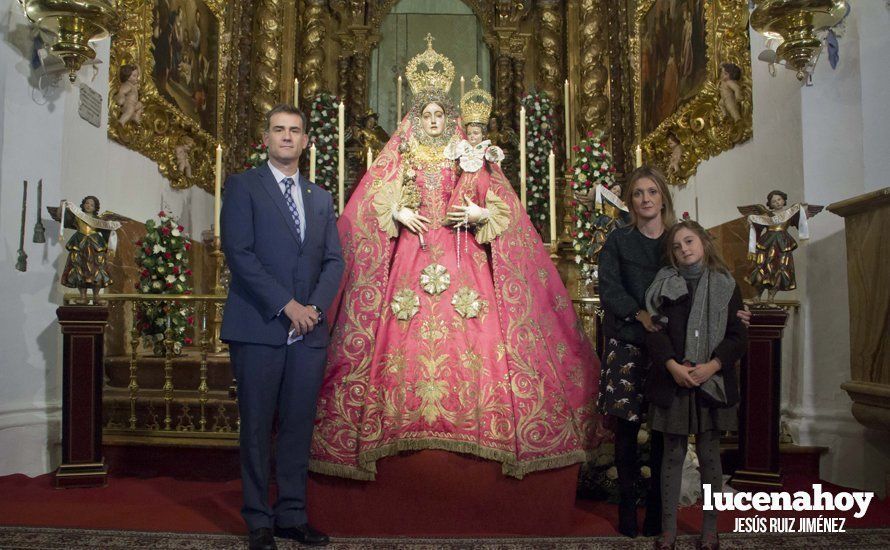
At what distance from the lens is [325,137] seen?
8.94 m

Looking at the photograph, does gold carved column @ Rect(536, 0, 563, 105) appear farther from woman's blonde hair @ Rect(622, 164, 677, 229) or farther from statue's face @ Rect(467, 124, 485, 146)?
woman's blonde hair @ Rect(622, 164, 677, 229)

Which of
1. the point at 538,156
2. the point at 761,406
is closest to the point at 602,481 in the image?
the point at 761,406

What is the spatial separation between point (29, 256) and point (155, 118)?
2852mm

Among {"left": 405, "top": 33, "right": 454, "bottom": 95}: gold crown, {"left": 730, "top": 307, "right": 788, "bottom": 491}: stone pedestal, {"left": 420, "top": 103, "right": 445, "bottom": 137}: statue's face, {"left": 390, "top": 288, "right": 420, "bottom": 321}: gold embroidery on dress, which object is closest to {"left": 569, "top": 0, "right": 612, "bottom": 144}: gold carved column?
{"left": 405, "top": 33, "right": 454, "bottom": 95}: gold crown

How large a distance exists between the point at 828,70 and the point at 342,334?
4149mm

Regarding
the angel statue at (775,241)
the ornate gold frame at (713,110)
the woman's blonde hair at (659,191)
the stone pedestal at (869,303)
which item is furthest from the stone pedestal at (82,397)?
the ornate gold frame at (713,110)

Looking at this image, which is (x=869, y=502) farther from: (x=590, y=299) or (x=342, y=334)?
(x=342, y=334)

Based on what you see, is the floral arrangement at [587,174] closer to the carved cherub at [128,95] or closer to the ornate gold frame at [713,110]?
the ornate gold frame at [713,110]

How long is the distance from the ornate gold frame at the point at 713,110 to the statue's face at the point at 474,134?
3147mm

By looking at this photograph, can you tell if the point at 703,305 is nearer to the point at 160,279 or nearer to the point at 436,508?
the point at 436,508

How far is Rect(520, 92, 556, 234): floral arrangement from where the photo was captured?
9.11 meters

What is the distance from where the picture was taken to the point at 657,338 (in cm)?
321

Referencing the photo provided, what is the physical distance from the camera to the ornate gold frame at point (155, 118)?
6875 millimetres

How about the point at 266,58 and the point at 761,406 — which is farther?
the point at 266,58
